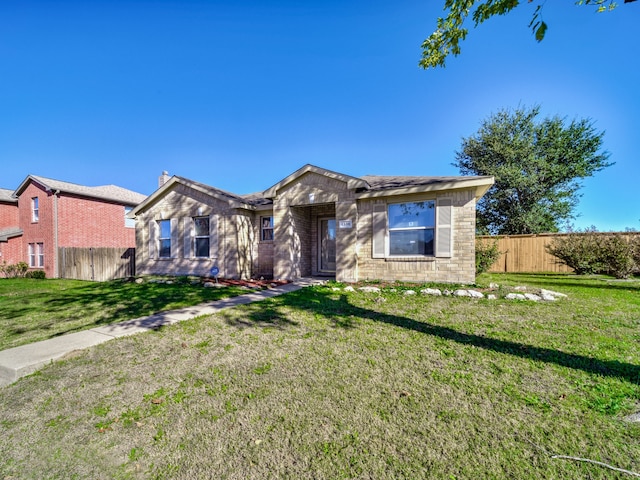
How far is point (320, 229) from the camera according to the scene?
1204 cm

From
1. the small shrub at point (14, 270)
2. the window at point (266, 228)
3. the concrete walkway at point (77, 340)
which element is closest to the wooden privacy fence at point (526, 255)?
the window at point (266, 228)

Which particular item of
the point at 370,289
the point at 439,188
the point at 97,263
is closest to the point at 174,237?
the point at 97,263

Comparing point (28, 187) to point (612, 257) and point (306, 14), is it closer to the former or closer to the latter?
point (306, 14)

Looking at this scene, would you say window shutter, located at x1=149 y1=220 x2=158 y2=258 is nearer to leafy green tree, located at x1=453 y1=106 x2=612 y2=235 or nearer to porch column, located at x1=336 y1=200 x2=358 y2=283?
porch column, located at x1=336 y1=200 x2=358 y2=283

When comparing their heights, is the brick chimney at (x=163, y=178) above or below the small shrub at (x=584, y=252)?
above

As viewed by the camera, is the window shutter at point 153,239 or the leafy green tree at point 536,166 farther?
the leafy green tree at point 536,166

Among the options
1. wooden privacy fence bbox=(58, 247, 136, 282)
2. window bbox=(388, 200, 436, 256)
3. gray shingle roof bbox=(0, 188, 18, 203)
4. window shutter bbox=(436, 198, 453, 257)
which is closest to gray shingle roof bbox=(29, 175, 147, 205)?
gray shingle roof bbox=(0, 188, 18, 203)

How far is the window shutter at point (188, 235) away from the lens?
1251 cm

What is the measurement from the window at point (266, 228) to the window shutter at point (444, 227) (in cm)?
706

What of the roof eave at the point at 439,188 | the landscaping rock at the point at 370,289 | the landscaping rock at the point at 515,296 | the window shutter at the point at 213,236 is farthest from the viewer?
the window shutter at the point at 213,236

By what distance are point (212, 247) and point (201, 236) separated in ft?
3.19

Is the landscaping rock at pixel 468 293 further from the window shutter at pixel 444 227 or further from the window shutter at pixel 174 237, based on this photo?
the window shutter at pixel 174 237

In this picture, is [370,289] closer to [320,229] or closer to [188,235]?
[320,229]

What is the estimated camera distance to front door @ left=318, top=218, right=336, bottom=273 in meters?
11.9
